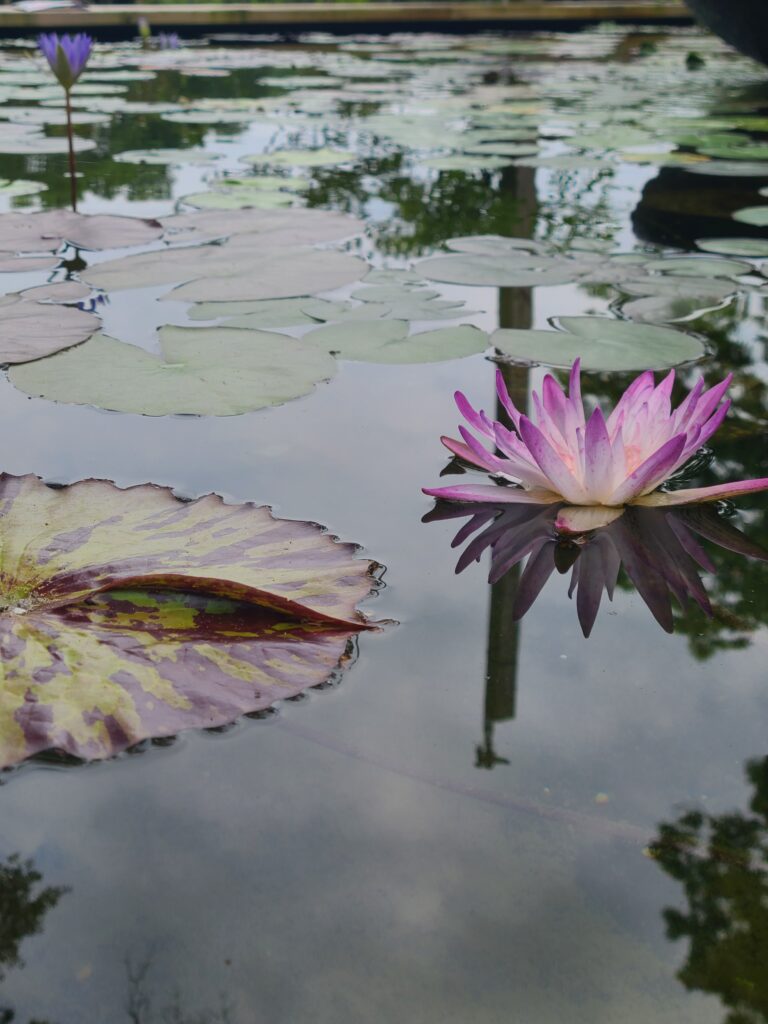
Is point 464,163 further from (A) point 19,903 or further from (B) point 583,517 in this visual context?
(A) point 19,903

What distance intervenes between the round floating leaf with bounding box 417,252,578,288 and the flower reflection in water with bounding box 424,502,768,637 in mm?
898

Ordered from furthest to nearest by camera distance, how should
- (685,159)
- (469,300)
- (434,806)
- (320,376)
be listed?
(685,159) < (469,300) < (320,376) < (434,806)

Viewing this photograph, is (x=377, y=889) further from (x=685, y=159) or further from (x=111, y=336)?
(x=685, y=159)

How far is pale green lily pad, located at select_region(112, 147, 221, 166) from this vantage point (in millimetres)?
3252

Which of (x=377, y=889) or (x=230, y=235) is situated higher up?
(x=230, y=235)

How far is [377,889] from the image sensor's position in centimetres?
63

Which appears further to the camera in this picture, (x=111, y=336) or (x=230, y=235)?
(x=230, y=235)

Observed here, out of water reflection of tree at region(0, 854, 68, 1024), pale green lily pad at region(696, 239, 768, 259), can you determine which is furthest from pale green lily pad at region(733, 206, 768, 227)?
water reflection of tree at region(0, 854, 68, 1024)

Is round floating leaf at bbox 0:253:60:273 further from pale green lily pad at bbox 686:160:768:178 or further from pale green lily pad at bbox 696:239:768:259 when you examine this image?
pale green lily pad at bbox 686:160:768:178

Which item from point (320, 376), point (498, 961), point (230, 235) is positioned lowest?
point (498, 961)

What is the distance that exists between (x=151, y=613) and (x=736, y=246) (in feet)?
6.00

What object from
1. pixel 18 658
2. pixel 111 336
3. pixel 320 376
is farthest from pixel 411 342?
pixel 18 658

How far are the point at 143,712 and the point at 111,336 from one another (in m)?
1.00

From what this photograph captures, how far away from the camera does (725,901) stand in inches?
24.7
